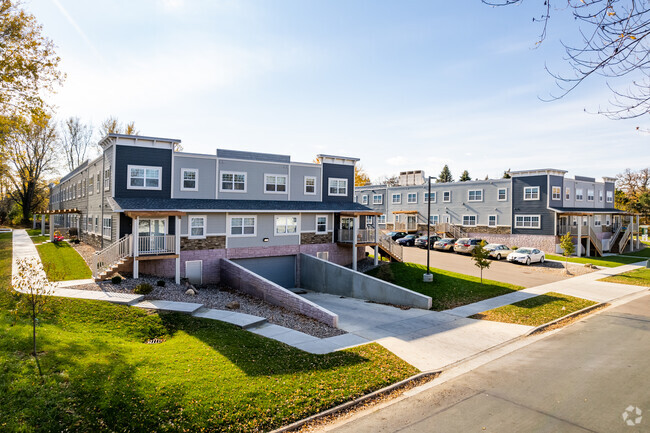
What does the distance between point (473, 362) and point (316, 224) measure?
1751 cm

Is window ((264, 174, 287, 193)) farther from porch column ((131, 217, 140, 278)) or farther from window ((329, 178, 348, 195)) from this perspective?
porch column ((131, 217, 140, 278))

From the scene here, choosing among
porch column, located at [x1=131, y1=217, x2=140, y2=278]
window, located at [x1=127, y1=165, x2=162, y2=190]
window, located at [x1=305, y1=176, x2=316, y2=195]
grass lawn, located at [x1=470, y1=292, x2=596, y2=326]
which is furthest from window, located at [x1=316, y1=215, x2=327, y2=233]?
grass lawn, located at [x1=470, y1=292, x2=596, y2=326]

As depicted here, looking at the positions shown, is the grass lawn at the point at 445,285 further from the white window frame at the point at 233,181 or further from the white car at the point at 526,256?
the white window frame at the point at 233,181

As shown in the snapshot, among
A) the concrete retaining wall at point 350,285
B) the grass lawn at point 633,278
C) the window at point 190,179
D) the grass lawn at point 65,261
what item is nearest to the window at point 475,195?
the grass lawn at point 633,278

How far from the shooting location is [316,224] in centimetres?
2797

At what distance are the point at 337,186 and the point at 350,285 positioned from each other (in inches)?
406

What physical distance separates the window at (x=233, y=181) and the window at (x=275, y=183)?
5.69 ft

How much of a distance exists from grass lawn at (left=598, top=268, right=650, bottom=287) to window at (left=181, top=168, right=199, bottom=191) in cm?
2972

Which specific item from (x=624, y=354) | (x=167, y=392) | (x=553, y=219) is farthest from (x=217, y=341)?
(x=553, y=219)

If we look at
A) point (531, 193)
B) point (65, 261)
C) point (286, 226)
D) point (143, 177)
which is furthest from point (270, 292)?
point (531, 193)

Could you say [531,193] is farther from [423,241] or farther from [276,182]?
[276,182]

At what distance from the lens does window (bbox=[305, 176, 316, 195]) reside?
28.8 meters

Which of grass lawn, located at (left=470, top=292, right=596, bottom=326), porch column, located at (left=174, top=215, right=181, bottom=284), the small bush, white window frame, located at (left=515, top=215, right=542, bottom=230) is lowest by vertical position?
grass lawn, located at (left=470, top=292, right=596, bottom=326)

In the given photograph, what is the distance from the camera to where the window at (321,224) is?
2803 centimetres
